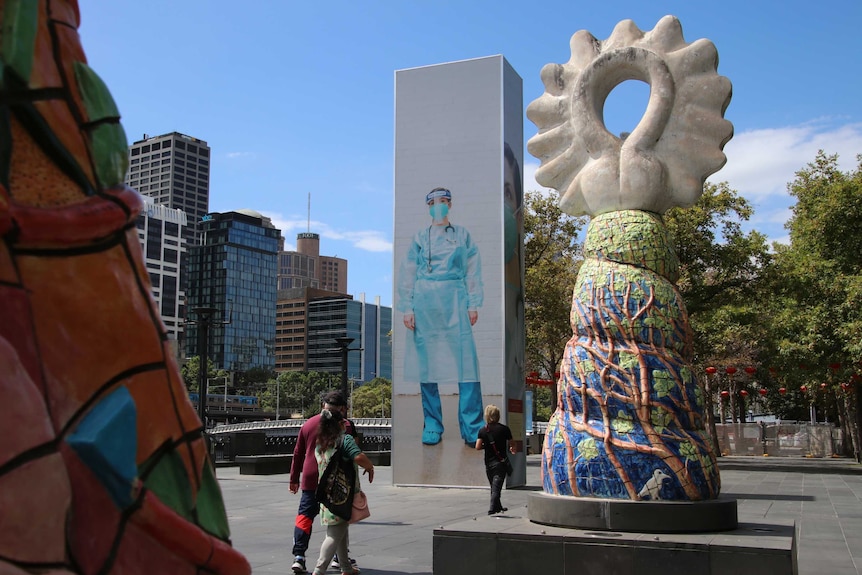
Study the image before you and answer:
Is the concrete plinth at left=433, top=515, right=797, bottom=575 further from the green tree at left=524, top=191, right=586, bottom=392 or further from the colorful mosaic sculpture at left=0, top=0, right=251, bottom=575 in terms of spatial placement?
the green tree at left=524, top=191, right=586, bottom=392

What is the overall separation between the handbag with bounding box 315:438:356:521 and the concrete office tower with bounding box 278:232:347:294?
536ft

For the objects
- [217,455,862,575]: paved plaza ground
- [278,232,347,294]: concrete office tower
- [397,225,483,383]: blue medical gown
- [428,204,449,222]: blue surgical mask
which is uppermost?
[278,232,347,294]: concrete office tower

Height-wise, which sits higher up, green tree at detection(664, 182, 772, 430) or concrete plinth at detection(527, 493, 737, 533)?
green tree at detection(664, 182, 772, 430)

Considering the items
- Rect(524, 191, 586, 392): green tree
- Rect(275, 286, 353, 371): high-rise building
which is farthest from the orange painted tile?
Rect(275, 286, 353, 371): high-rise building

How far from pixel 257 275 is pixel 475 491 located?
284ft

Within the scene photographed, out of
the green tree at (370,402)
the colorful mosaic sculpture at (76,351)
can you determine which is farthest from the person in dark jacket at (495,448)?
the green tree at (370,402)

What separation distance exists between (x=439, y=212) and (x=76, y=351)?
15.7 metres

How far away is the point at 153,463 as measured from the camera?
1.93 meters

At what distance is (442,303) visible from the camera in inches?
678

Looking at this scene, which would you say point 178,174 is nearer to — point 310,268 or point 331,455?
point 310,268

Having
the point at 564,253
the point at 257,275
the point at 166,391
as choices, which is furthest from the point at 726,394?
the point at 257,275

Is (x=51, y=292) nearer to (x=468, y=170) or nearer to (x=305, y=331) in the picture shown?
(x=468, y=170)

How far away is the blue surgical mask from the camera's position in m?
17.4

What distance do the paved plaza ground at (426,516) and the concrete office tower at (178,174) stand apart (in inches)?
3173
